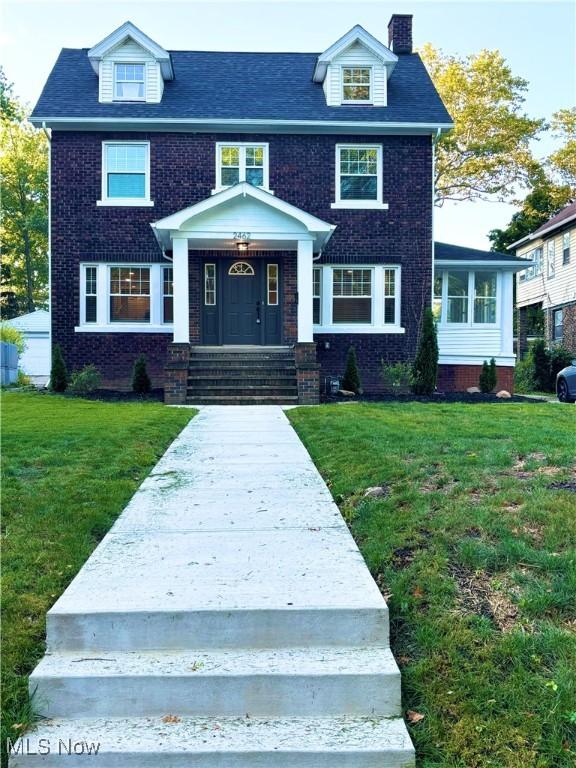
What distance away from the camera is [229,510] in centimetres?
537

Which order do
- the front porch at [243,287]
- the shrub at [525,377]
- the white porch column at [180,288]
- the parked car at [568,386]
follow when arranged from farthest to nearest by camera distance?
the shrub at [525,377] → the parked car at [568,386] → the white porch column at [180,288] → the front porch at [243,287]

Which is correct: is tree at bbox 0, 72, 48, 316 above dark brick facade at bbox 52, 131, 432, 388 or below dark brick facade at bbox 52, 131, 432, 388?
above

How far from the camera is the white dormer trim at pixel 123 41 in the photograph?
1681 centimetres

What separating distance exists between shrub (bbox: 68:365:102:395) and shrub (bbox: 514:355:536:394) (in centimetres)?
1395

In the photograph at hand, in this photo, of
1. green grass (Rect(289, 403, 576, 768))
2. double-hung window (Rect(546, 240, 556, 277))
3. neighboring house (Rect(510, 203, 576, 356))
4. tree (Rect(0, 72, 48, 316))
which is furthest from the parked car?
tree (Rect(0, 72, 48, 316))

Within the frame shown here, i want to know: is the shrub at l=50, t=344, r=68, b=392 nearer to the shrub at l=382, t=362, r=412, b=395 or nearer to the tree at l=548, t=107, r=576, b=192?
the shrub at l=382, t=362, r=412, b=395

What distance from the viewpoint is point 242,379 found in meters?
13.8

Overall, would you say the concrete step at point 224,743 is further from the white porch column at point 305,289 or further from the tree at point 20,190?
the tree at point 20,190

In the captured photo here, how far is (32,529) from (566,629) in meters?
3.46

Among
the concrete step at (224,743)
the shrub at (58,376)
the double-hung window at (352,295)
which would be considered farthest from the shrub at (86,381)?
the concrete step at (224,743)

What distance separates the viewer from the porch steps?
13422 millimetres

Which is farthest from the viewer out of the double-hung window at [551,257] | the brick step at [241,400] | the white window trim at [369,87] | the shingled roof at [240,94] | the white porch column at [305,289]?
the double-hung window at [551,257]

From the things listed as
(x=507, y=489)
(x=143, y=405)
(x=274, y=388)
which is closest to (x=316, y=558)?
(x=507, y=489)

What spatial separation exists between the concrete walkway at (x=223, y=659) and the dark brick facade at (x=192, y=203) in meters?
12.6
